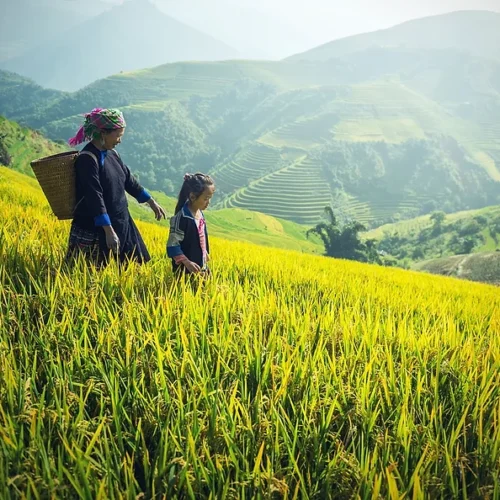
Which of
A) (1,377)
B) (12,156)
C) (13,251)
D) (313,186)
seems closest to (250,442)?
(1,377)

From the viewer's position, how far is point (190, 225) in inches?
137

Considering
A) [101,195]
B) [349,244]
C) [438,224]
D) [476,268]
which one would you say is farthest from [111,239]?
[438,224]

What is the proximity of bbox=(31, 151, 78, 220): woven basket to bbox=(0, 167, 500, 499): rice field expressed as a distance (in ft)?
2.16

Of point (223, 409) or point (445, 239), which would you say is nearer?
point (223, 409)

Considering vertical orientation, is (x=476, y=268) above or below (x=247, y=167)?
below

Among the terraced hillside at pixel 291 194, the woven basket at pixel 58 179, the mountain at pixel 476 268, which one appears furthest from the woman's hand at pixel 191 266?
the terraced hillside at pixel 291 194

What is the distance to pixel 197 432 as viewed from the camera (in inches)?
53.7

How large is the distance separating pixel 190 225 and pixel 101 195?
0.78 m

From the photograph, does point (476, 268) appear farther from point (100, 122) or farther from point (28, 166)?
point (28, 166)

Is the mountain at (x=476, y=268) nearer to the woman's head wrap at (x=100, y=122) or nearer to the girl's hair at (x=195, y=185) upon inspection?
the girl's hair at (x=195, y=185)

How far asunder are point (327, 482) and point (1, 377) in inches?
49.9

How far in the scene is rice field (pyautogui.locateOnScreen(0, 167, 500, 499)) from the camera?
3.96 feet

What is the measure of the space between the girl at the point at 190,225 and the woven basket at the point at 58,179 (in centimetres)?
85

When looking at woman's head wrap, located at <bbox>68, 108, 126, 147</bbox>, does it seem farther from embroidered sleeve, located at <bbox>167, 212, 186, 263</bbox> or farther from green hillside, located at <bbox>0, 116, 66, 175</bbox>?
green hillside, located at <bbox>0, 116, 66, 175</bbox>
